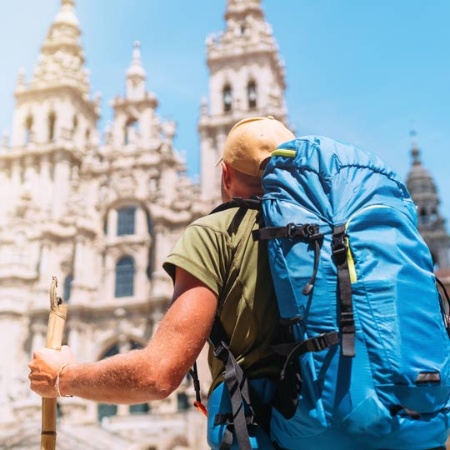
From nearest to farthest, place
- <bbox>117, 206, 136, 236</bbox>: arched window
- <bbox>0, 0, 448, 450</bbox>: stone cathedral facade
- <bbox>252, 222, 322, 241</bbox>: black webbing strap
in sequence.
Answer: <bbox>252, 222, 322, 241</bbox>: black webbing strap < <bbox>0, 0, 448, 450</bbox>: stone cathedral facade < <bbox>117, 206, 136, 236</bbox>: arched window

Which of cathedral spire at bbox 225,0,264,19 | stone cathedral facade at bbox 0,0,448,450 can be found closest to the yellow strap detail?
stone cathedral facade at bbox 0,0,448,450

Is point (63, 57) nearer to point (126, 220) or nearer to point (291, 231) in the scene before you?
point (126, 220)

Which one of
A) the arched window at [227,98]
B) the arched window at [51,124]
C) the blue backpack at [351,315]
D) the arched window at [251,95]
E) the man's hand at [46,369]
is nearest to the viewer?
the blue backpack at [351,315]

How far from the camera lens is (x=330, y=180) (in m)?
2.05

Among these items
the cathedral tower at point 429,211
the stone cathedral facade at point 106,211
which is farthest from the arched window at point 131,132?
the cathedral tower at point 429,211

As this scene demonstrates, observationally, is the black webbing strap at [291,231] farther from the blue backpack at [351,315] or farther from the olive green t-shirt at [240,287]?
the olive green t-shirt at [240,287]

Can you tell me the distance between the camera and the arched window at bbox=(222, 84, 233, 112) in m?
31.2

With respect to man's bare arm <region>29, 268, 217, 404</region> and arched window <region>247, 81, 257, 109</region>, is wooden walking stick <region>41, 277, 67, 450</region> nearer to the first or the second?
man's bare arm <region>29, 268, 217, 404</region>

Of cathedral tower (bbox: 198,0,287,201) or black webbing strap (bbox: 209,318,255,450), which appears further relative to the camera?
cathedral tower (bbox: 198,0,287,201)

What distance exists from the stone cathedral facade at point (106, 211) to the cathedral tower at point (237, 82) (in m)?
0.06

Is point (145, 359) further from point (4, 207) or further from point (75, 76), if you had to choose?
point (75, 76)

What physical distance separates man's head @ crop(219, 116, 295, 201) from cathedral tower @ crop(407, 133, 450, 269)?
31.2 meters

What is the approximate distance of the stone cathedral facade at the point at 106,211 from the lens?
24391 mm

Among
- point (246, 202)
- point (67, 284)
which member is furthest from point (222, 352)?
point (67, 284)
